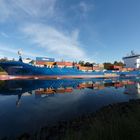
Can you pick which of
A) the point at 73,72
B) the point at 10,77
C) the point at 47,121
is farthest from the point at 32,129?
the point at 73,72

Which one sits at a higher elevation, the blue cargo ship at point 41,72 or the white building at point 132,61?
the white building at point 132,61

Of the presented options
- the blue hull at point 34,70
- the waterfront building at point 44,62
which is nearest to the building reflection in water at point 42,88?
the blue hull at point 34,70

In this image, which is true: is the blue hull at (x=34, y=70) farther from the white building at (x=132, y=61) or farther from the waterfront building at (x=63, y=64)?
the white building at (x=132, y=61)

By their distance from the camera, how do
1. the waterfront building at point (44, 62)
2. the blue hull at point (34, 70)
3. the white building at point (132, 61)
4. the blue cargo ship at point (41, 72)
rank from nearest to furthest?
the blue hull at point (34, 70) → the blue cargo ship at point (41, 72) → the waterfront building at point (44, 62) → the white building at point (132, 61)

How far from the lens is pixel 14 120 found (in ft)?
40.9

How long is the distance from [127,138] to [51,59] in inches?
2662

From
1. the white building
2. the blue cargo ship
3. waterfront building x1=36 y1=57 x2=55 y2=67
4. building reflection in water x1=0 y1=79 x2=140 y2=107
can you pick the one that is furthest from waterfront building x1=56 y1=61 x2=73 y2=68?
the white building

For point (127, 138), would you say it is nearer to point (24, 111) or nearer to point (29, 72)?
point (24, 111)

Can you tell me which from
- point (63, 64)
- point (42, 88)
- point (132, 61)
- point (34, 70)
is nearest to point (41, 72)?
point (34, 70)

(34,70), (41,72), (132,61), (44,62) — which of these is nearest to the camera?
(34,70)

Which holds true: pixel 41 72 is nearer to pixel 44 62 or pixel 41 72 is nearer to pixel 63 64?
pixel 44 62

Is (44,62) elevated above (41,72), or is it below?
above

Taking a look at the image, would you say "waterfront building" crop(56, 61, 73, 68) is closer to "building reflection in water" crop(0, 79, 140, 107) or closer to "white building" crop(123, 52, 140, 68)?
"building reflection in water" crop(0, 79, 140, 107)

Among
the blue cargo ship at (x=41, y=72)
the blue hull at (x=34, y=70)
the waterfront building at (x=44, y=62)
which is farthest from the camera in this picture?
the waterfront building at (x=44, y=62)
